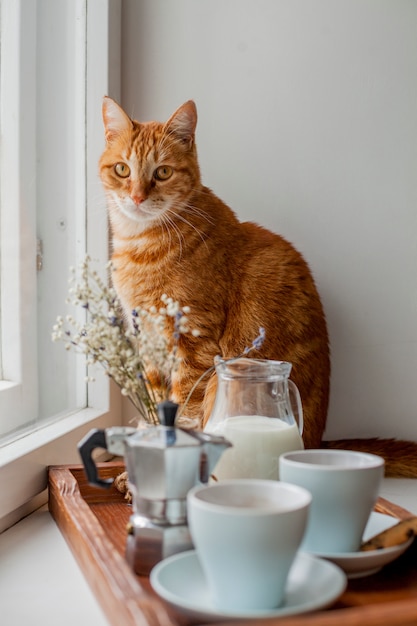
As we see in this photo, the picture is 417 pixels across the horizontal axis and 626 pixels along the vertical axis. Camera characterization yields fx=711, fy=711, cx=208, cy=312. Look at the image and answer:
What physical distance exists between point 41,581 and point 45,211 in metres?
0.81

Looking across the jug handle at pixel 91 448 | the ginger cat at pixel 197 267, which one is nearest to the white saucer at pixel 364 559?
the jug handle at pixel 91 448

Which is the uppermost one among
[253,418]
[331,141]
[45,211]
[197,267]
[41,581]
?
[331,141]

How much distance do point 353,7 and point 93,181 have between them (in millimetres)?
696

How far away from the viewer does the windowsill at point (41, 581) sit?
837 millimetres

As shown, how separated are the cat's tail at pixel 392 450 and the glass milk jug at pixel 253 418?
552mm

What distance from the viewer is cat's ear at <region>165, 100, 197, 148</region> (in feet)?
4.70

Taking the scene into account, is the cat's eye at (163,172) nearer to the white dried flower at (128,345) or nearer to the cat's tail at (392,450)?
the white dried flower at (128,345)

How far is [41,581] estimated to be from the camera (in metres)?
0.94

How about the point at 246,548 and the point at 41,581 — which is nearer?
the point at 246,548

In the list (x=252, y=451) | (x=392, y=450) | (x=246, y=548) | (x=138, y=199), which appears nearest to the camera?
(x=246, y=548)

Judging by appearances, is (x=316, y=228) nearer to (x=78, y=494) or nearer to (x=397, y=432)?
(x=397, y=432)

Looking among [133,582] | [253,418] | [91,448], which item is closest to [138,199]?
[253,418]

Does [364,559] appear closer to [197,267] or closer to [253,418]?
[253,418]

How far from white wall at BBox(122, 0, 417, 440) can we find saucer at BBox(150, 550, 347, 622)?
37.3 inches
